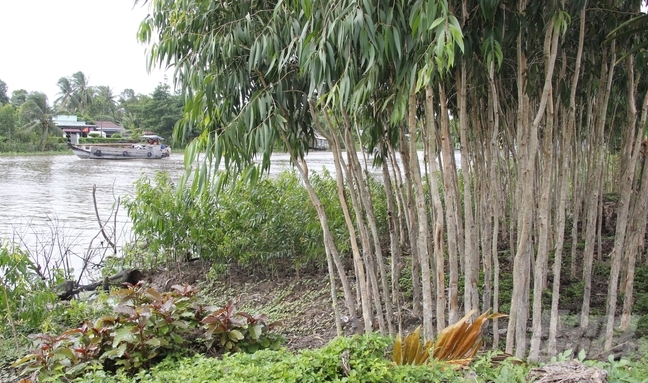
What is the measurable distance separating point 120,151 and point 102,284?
21.2 m

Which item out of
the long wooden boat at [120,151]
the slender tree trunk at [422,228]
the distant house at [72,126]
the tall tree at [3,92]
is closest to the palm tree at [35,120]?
the distant house at [72,126]

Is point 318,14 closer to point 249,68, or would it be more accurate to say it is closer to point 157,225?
point 249,68

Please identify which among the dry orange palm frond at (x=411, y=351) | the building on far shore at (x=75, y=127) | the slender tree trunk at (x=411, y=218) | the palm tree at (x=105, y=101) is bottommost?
the dry orange palm frond at (x=411, y=351)

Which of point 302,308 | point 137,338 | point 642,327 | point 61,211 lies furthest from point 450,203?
point 61,211

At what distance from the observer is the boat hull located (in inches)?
969

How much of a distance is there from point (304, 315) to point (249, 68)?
7.21 ft

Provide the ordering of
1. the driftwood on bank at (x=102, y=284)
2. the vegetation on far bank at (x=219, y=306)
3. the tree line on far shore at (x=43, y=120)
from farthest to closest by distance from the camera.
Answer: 1. the tree line on far shore at (x=43, y=120)
2. the driftwood on bank at (x=102, y=284)
3. the vegetation on far bank at (x=219, y=306)

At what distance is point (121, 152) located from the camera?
25.4 m

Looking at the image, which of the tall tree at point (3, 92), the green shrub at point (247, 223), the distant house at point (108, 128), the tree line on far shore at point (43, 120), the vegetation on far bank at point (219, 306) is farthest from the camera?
the tall tree at point (3, 92)

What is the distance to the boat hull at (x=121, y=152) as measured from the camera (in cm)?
2461

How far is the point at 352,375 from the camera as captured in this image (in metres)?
1.78

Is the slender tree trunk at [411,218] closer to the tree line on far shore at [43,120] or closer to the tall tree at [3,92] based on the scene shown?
the tree line on far shore at [43,120]

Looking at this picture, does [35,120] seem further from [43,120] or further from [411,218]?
[411,218]

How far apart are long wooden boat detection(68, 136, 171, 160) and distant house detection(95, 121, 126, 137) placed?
16518mm
